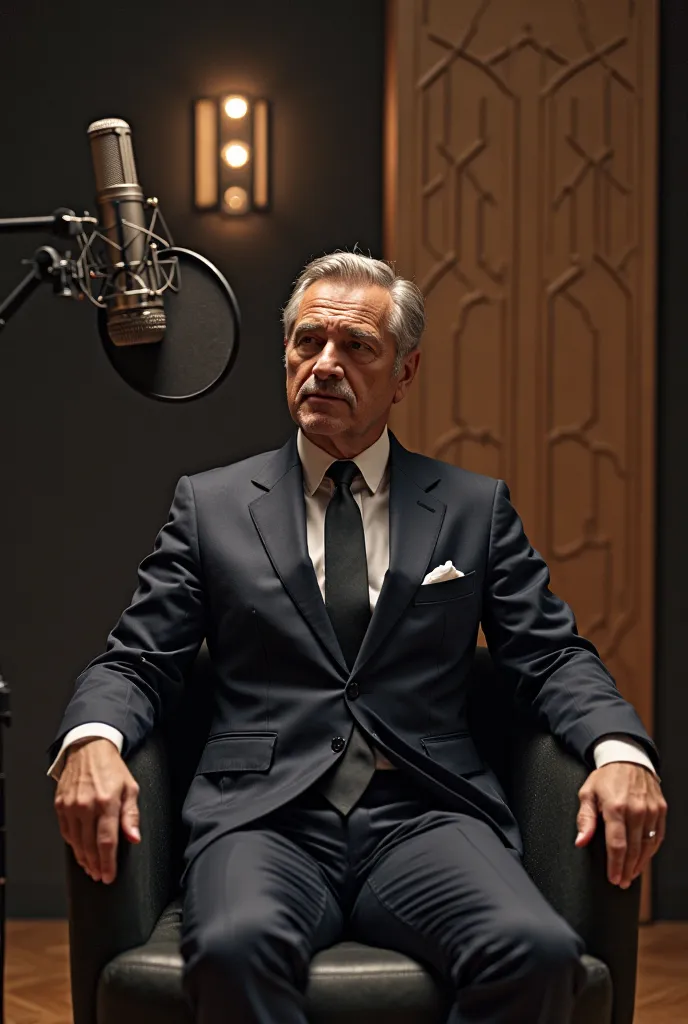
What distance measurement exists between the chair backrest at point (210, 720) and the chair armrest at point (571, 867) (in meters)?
0.16

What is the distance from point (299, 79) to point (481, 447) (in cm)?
130

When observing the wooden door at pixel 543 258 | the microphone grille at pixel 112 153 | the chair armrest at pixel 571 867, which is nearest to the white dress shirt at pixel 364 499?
the chair armrest at pixel 571 867

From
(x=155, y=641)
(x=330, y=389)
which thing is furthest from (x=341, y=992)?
(x=330, y=389)

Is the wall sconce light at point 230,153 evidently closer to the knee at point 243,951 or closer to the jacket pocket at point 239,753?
the jacket pocket at point 239,753

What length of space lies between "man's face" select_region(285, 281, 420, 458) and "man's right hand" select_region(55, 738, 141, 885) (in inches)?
31.5

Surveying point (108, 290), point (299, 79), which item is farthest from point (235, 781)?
point (299, 79)

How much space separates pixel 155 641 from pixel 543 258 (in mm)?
2049

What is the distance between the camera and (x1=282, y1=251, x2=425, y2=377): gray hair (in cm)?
255

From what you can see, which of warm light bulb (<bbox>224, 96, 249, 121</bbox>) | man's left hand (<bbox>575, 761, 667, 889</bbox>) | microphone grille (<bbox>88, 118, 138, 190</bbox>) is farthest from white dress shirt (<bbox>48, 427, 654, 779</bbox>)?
warm light bulb (<bbox>224, 96, 249, 121</bbox>)

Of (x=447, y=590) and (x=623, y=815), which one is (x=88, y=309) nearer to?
(x=447, y=590)

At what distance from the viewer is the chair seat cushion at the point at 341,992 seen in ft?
6.23

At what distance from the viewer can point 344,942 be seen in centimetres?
212

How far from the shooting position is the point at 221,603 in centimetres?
239

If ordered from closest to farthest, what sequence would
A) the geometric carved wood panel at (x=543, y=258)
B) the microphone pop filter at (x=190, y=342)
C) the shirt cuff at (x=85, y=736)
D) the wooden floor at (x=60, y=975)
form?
the shirt cuff at (x=85, y=736) < the microphone pop filter at (x=190, y=342) < the wooden floor at (x=60, y=975) < the geometric carved wood panel at (x=543, y=258)
